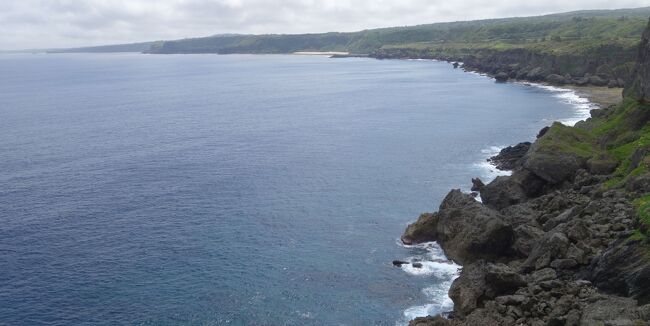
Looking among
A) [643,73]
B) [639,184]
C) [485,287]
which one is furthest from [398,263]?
[643,73]

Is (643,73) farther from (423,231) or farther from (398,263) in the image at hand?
(398,263)

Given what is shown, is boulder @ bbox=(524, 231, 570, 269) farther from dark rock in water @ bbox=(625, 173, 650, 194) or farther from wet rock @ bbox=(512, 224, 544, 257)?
dark rock in water @ bbox=(625, 173, 650, 194)

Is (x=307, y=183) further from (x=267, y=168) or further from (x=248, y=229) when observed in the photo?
(x=248, y=229)

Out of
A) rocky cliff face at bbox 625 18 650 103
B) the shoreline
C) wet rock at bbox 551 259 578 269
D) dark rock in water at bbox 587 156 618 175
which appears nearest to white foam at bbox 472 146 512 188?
the shoreline

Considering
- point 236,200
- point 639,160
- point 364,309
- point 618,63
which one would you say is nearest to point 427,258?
point 364,309

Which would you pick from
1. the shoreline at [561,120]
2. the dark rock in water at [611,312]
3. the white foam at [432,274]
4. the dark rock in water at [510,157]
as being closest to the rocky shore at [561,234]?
the dark rock in water at [611,312]

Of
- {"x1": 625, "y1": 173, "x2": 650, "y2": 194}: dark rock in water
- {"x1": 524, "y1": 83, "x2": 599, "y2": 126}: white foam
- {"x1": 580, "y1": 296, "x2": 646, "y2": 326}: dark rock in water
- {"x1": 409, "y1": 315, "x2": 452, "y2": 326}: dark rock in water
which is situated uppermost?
→ {"x1": 625, "y1": 173, "x2": 650, "y2": 194}: dark rock in water

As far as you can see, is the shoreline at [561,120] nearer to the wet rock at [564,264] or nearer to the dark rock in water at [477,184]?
the dark rock in water at [477,184]
